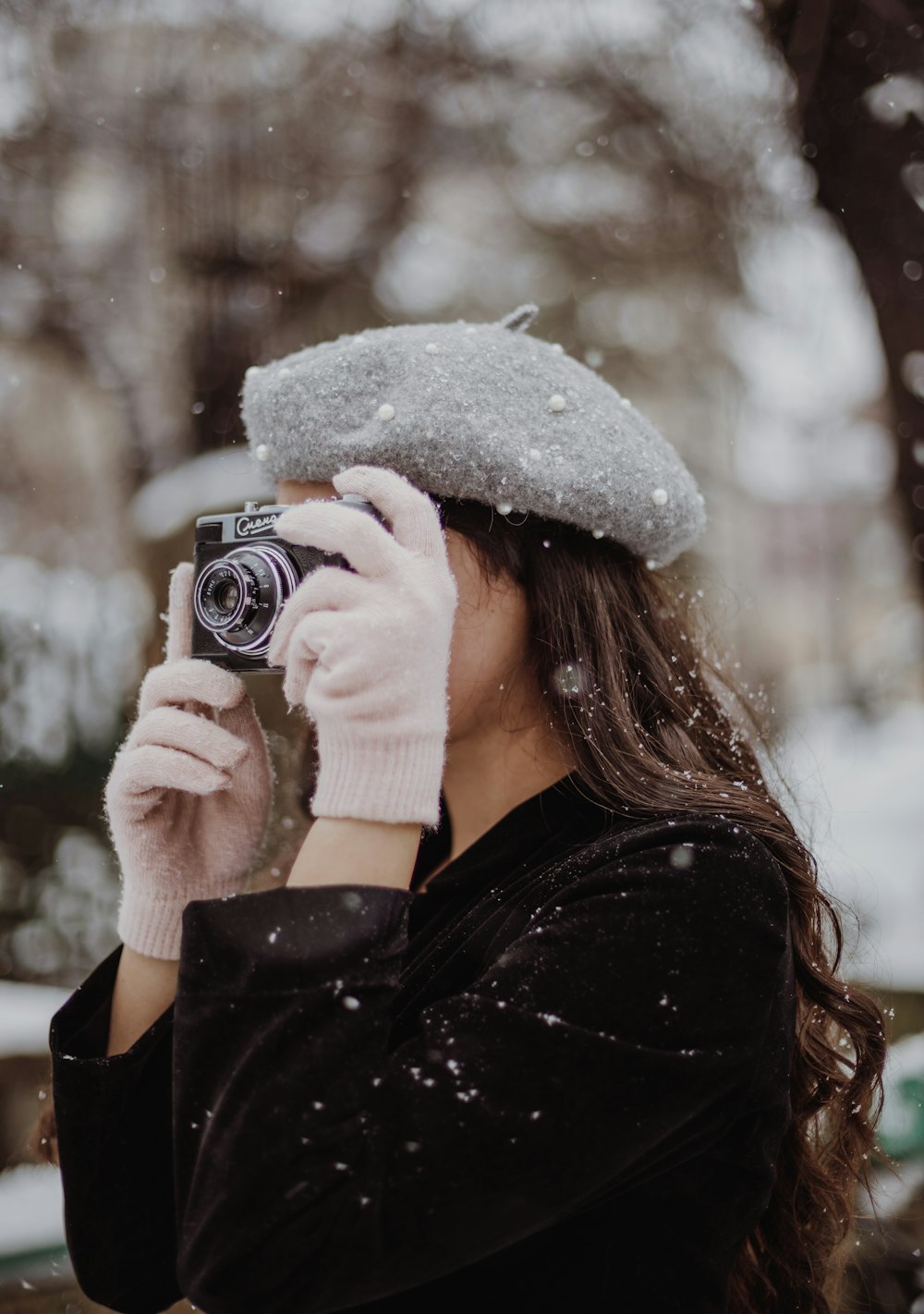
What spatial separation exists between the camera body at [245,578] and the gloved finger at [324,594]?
0.14 feet

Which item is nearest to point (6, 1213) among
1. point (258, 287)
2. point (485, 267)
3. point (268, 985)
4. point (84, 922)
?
point (84, 922)

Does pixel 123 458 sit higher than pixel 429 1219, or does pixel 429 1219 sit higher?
pixel 123 458

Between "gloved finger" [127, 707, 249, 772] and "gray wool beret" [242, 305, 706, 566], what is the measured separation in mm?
227

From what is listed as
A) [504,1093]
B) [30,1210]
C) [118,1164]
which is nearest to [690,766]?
[504,1093]

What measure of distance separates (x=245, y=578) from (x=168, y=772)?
17 cm

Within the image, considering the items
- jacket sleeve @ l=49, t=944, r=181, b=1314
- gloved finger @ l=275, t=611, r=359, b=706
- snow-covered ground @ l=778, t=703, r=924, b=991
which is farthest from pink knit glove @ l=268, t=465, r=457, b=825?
snow-covered ground @ l=778, t=703, r=924, b=991

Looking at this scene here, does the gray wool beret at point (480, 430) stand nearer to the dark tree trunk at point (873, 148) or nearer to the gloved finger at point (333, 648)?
the gloved finger at point (333, 648)

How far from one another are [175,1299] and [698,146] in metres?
1.92

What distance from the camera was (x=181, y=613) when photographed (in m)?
0.87

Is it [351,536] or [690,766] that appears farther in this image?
[690,766]

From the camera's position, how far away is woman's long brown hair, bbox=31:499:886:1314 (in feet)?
2.50

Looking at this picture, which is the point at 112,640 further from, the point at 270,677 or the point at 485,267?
the point at 485,267

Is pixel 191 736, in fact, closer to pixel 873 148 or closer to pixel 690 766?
pixel 690 766

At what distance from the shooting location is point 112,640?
1.71 m
